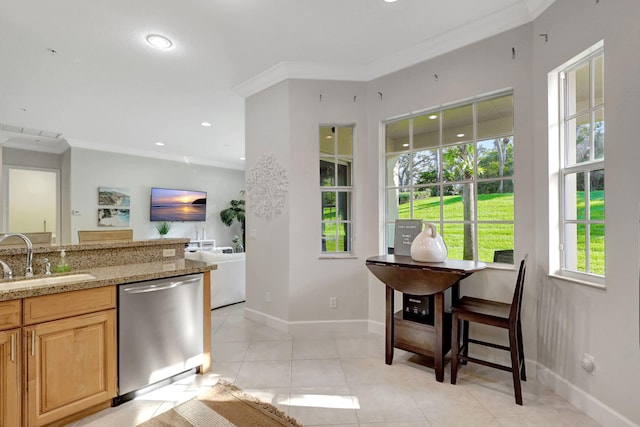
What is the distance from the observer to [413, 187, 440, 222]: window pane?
9.46 ft

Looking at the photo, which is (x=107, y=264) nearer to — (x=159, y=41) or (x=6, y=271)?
(x=6, y=271)

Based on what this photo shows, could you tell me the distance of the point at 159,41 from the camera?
8.79 feet

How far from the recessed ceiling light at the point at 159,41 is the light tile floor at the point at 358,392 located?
276cm

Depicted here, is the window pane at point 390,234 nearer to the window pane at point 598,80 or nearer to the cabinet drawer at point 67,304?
the window pane at point 598,80

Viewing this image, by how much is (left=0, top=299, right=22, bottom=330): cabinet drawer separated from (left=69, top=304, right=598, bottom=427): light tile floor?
699 millimetres

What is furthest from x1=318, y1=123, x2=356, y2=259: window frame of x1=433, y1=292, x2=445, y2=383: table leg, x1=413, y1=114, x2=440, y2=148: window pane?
x1=433, y1=292, x2=445, y2=383: table leg

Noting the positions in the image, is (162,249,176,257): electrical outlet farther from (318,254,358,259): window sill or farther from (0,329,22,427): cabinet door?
(318,254,358,259): window sill

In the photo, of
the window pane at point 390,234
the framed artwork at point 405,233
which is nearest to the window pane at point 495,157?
the framed artwork at point 405,233

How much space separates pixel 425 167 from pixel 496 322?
1.51m

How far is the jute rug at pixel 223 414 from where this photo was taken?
69.2 inches

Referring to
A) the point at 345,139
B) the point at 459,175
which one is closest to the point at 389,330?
the point at 459,175

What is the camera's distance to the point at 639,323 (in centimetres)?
157

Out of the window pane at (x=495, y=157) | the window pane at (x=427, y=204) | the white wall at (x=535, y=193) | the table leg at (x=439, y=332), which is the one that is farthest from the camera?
the window pane at (x=427, y=204)

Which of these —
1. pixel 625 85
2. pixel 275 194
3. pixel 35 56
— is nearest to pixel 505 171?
pixel 625 85
